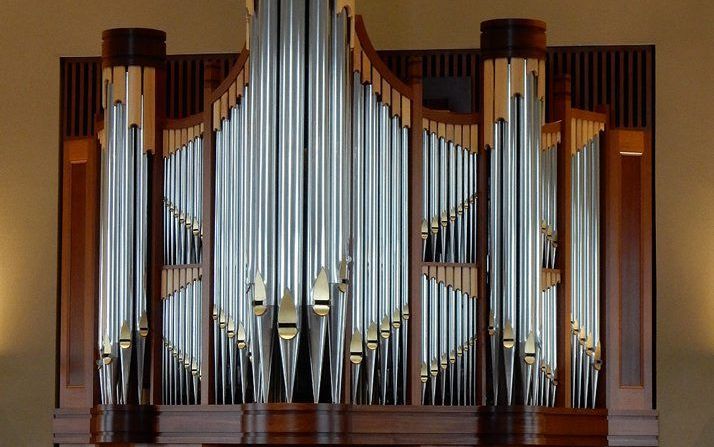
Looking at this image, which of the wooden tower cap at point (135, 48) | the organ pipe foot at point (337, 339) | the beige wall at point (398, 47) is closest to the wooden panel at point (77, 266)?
the wooden tower cap at point (135, 48)

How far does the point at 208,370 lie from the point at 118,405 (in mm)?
578

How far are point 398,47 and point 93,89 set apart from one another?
82.2 inches

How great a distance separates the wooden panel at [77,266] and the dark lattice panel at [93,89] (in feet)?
3.23

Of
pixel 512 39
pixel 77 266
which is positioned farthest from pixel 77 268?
pixel 512 39

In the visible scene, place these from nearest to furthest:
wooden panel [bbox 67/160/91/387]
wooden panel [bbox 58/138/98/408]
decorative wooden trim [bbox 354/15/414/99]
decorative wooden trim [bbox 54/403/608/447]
Result: 1. decorative wooden trim [bbox 54/403/608/447]
2. decorative wooden trim [bbox 354/15/414/99]
3. wooden panel [bbox 58/138/98/408]
4. wooden panel [bbox 67/160/91/387]

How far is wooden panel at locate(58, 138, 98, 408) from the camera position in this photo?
10.9 metres

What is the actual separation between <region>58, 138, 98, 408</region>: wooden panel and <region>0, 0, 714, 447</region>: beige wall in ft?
A: 2.34

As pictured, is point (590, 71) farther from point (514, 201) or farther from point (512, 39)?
point (514, 201)

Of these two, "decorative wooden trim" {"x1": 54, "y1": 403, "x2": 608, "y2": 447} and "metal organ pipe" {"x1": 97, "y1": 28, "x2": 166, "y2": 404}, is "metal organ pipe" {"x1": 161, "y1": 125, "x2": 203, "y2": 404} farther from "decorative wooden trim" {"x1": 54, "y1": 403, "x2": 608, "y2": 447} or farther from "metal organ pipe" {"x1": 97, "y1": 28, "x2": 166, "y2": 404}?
"decorative wooden trim" {"x1": 54, "y1": 403, "x2": 608, "y2": 447}

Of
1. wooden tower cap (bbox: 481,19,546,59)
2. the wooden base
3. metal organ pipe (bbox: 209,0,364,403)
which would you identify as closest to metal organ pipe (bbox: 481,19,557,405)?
wooden tower cap (bbox: 481,19,546,59)

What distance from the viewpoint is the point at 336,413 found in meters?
9.73

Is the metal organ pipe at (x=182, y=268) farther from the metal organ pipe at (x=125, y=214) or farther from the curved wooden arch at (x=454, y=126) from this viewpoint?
the curved wooden arch at (x=454, y=126)

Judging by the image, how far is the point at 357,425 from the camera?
32.3 ft

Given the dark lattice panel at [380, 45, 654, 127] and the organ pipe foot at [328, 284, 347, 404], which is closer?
the organ pipe foot at [328, 284, 347, 404]
